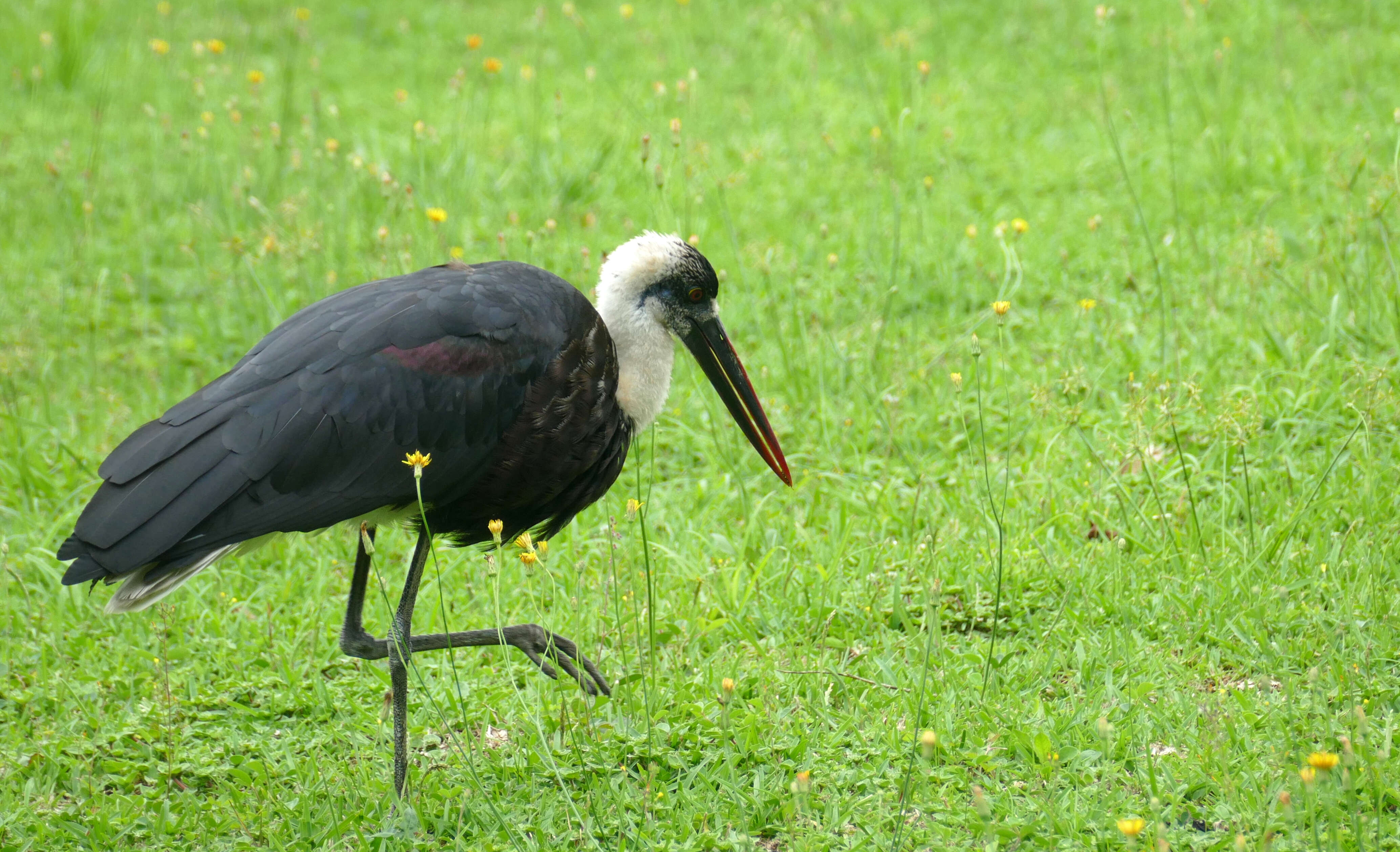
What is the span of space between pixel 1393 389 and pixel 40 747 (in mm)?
3914

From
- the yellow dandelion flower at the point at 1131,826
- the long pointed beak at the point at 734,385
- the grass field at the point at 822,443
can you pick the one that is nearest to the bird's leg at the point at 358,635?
the grass field at the point at 822,443

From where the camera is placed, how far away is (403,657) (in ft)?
10.6

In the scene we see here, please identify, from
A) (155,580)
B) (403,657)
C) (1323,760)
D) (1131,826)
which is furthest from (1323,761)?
(155,580)

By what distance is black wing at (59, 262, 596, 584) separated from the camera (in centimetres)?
299

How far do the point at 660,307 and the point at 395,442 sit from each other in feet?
3.03

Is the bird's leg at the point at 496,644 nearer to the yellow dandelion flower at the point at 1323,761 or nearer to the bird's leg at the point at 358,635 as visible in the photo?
the bird's leg at the point at 358,635

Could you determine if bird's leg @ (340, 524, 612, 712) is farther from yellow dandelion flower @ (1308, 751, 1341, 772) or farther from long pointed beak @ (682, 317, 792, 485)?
yellow dandelion flower @ (1308, 751, 1341, 772)

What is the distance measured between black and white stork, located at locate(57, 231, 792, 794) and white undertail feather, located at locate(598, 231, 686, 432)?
56 mm

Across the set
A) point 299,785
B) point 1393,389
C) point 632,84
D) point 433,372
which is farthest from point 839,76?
point 299,785

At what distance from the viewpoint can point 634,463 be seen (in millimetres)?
4621

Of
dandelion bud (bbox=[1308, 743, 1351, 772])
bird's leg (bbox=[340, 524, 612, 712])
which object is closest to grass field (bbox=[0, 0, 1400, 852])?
dandelion bud (bbox=[1308, 743, 1351, 772])

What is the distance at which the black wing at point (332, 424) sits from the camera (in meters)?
2.99

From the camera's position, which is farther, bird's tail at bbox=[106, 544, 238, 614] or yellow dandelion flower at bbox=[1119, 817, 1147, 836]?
bird's tail at bbox=[106, 544, 238, 614]

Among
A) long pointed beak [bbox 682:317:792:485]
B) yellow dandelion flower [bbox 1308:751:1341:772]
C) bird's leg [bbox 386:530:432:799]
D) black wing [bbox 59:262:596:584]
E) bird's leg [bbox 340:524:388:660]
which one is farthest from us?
long pointed beak [bbox 682:317:792:485]
